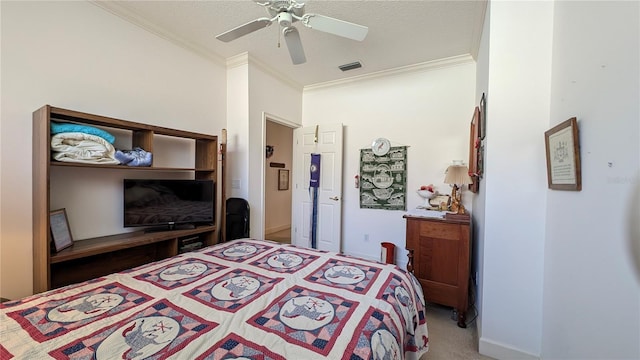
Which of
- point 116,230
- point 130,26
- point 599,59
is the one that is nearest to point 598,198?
point 599,59

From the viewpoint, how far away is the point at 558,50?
4.71 feet

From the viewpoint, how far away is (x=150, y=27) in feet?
7.87

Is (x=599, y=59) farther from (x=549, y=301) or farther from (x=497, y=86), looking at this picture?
(x=549, y=301)

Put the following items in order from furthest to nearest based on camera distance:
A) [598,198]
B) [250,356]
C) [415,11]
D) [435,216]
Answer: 1. [435,216]
2. [415,11]
3. [598,198]
4. [250,356]

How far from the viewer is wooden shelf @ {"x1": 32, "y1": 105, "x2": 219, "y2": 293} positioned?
1.58 metres

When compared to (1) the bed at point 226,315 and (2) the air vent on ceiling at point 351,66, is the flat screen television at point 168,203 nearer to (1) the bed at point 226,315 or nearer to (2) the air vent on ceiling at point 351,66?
(1) the bed at point 226,315

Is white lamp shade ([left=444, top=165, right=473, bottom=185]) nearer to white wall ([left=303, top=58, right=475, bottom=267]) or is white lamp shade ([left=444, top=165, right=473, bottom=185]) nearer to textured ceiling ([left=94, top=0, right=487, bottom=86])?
white wall ([left=303, top=58, right=475, bottom=267])

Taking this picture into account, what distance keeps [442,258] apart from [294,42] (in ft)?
7.42

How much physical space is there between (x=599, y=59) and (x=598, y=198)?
582 mm

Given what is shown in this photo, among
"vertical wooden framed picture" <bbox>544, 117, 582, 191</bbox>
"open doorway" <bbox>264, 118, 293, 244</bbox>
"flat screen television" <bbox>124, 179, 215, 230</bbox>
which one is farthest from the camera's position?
"open doorway" <bbox>264, 118, 293, 244</bbox>

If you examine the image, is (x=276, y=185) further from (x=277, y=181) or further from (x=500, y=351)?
(x=500, y=351)

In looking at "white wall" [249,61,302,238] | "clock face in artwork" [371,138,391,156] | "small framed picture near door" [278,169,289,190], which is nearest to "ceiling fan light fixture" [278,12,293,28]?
"white wall" [249,61,302,238]

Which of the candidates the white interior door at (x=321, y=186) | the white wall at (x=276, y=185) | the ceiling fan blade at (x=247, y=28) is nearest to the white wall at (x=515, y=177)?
the ceiling fan blade at (x=247, y=28)

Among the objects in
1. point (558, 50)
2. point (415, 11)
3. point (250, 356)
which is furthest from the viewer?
point (415, 11)
